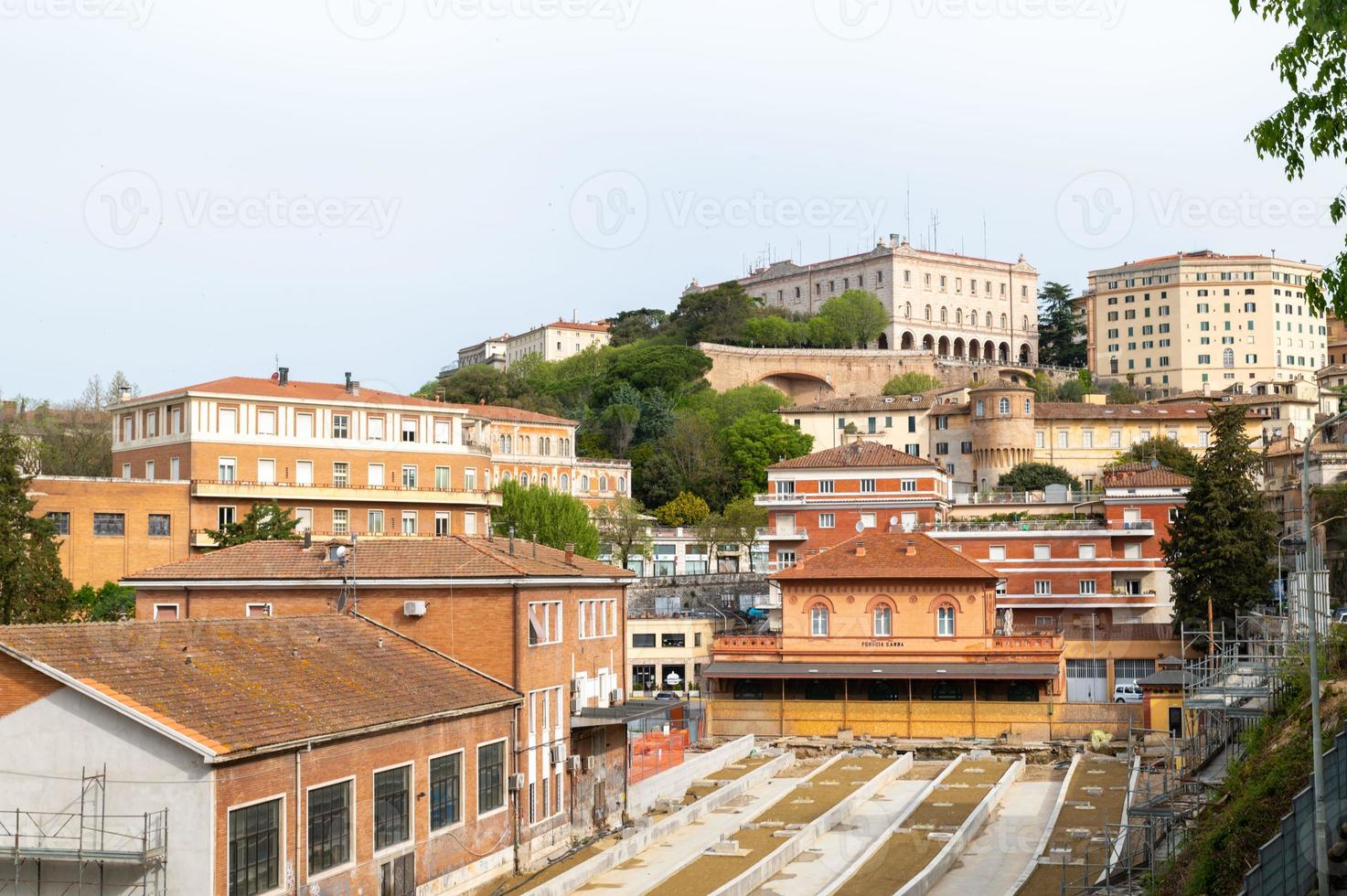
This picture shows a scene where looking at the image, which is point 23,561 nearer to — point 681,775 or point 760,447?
point 681,775

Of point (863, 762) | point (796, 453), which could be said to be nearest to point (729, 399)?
point (796, 453)

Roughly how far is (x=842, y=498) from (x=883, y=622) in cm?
2194

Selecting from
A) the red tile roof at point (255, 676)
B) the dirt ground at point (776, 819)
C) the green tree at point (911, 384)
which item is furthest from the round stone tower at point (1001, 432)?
the red tile roof at point (255, 676)

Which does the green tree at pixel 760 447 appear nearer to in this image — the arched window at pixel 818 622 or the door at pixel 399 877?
the arched window at pixel 818 622

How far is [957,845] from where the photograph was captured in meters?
36.7

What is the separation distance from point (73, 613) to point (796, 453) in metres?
59.3

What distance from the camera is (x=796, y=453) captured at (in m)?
108

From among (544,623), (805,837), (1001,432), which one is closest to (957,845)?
(805,837)

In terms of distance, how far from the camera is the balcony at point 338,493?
2810 inches

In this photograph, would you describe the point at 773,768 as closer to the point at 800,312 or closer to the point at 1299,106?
the point at 1299,106

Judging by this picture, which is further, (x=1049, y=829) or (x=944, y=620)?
(x=944, y=620)

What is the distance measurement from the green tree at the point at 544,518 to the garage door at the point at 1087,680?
2628cm

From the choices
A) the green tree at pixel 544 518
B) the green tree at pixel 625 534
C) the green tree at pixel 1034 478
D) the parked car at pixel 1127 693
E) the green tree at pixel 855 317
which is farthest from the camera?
the green tree at pixel 855 317

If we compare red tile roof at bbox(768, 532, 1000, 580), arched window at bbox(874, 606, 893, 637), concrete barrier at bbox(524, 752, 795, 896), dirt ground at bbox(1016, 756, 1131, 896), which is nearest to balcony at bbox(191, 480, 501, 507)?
red tile roof at bbox(768, 532, 1000, 580)
